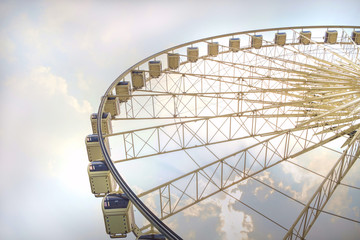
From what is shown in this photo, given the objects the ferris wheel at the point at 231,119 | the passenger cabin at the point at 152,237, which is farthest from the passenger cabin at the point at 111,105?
the passenger cabin at the point at 152,237

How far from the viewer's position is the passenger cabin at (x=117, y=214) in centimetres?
1295

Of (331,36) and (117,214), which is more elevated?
(331,36)

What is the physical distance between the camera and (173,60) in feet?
93.4

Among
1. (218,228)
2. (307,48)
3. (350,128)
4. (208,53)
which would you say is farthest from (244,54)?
(218,228)

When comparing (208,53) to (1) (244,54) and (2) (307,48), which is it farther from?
(2) (307,48)

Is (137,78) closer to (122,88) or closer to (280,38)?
(122,88)

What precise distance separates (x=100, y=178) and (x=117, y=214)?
8.23 feet

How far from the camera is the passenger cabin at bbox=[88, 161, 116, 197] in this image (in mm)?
14680

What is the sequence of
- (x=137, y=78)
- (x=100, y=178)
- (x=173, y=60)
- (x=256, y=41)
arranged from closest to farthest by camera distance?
(x=100, y=178) < (x=137, y=78) < (x=173, y=60) < (x=256, y=41)

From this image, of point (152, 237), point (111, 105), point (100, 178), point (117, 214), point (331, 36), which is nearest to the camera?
point (152, 237)

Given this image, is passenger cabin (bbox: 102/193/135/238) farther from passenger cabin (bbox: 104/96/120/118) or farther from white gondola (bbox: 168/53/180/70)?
white gondola (bbox: 168/53/180/70)

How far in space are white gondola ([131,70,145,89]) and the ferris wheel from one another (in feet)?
0.29

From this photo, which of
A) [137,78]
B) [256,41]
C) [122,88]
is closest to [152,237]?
[122,88]

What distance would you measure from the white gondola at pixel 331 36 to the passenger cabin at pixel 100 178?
93.7 ft
